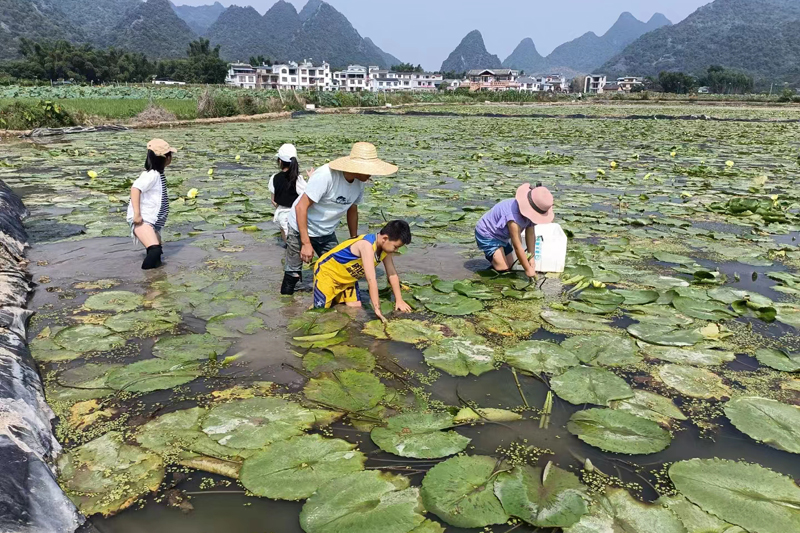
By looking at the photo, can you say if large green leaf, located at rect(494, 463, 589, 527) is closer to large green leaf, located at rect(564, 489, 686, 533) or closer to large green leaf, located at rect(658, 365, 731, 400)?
large green leaf, located at rect(564, 489, 686, 533)

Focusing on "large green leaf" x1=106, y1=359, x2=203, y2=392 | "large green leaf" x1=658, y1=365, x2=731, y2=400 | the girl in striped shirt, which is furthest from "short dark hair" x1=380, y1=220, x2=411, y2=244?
the girl in striped shirt

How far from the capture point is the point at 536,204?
3682 mm

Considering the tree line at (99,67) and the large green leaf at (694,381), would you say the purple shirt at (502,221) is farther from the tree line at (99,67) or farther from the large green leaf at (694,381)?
the tree line at (99,67)

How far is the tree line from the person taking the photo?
67312 millimetres

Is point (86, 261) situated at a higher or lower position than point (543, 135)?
lower

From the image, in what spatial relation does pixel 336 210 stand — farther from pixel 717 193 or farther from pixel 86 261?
pixel 717 193

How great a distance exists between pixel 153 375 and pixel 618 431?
2.16 meters

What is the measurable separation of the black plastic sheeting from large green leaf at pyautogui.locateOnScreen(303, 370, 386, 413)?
1.02 metres

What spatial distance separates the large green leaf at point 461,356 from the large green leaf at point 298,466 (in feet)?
2.67

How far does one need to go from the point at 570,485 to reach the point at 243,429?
4.25 feet

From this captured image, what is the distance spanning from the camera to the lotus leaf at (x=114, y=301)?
11.1 feet

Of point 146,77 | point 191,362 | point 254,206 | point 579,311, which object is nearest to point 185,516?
point 191,362

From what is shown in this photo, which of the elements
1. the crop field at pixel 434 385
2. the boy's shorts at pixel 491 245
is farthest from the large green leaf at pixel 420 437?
the boy's shorts at pixel 491 245

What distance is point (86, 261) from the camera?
4352mm
